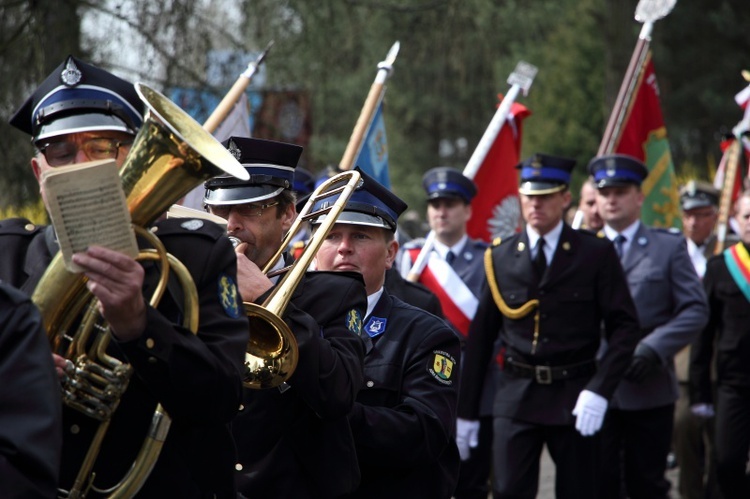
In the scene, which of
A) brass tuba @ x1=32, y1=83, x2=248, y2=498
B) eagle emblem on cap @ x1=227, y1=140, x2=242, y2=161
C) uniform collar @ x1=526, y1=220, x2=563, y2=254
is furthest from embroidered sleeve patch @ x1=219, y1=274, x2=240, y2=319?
uniform collar @ x1=526, y1=220, x2=563, y2=254

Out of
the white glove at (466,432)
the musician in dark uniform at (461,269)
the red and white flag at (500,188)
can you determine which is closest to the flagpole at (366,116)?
the musician in dark uniform at (461,269)

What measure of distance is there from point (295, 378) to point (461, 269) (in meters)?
5.25

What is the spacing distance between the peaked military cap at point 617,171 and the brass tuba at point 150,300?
601cm

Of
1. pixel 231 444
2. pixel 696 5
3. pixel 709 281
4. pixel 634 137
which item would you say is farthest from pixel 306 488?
pixel 696 5

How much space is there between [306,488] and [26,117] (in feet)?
4.80

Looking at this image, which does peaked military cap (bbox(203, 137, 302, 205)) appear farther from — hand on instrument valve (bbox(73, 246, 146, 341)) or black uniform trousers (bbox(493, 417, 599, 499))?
black uniform trousers (bbox(493, 417, 599, 499))

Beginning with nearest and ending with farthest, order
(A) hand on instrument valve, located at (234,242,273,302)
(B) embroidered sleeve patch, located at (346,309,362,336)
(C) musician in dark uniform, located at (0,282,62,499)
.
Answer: (C) musician in dark uniform, located at (0,282,62,499), (A) hand on instrument valve, located at (234,242,273,302), (B) embroidered sleeve patch, located at (346,309,362,336)

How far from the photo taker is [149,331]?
2.94m

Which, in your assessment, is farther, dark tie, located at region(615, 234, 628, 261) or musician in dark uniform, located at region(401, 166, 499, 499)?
dark tie, located at region(615, 234, 628, 261)

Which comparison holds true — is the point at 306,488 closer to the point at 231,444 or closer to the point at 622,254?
the point at 231,444

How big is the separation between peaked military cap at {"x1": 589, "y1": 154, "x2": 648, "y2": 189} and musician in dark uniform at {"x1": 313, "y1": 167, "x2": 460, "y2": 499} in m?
3.94

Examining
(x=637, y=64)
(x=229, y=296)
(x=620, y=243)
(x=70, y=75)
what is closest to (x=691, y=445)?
(x=620, y=243)

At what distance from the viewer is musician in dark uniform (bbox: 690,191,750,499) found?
8695mm

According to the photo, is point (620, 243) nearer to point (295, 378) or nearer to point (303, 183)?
point (303, 183)
